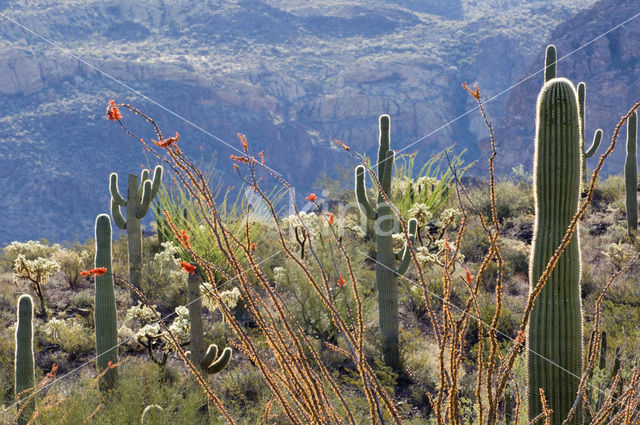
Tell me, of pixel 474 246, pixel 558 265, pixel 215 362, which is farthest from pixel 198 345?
pixel 474 246

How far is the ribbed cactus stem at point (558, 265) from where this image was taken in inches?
139

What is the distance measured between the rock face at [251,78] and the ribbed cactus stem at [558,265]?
241 ft

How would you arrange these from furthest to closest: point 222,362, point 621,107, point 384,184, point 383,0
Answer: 1. point 383,0
2. point 621,107
3. point 384,184
4. point 222,362

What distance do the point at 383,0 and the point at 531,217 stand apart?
368 feet

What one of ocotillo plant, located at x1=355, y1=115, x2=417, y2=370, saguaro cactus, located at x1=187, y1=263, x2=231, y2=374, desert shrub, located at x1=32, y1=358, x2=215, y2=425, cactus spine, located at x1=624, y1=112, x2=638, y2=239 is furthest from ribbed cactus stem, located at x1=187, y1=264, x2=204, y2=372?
cactus spine, located at x1=624, y1=112, x2=638, y2=239

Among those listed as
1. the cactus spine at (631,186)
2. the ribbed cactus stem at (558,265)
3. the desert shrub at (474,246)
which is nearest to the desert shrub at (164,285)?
the desert shrub at (474,246)

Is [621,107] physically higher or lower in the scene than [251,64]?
lower

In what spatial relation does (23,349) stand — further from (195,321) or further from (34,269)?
(34,269)

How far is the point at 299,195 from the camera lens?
86062mm

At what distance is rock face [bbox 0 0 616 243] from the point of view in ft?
248

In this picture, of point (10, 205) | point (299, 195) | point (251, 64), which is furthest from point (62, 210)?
point (251, 64)

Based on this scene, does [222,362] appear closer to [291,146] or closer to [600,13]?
[600,13]

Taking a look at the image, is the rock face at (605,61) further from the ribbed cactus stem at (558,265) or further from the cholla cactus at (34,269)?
the ribbed cactus stem at (558,265)

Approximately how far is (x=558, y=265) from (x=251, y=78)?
92.5m
